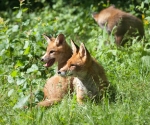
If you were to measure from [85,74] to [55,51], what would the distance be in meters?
1.48

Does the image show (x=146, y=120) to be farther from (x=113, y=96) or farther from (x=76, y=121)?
Result: (x=113, y=96)

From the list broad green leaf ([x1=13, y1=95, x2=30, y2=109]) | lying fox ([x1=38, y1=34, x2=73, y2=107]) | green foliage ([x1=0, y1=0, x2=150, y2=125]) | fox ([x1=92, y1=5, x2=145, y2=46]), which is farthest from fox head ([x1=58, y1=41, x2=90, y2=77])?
fox ([x1=92, y1=5, x2=145, y2=46])

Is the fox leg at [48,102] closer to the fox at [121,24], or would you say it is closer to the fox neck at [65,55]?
the fox neck at [65,55]

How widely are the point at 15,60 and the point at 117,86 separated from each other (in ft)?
7.78

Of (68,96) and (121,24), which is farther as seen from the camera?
(121,24)

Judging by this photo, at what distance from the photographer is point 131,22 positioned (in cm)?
1025

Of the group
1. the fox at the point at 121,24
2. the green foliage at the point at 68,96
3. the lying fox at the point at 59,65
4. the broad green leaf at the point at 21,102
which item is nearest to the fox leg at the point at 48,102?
the lying fox at the point at 59,65

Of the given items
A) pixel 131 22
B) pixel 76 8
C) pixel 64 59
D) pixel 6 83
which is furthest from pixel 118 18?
pixel 76 8

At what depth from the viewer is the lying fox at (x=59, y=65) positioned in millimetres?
7338

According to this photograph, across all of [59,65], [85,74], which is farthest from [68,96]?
[59,65]

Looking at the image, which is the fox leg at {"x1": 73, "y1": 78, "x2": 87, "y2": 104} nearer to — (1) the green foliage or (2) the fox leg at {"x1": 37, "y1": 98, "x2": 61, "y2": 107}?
(1) the green foliage

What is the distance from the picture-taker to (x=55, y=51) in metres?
8.41

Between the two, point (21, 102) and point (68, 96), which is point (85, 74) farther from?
point (21, 102)

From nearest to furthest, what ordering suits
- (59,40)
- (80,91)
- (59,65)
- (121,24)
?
1. (80,91)
2. (59,65)
3. (59,40)
4. (121,24)
